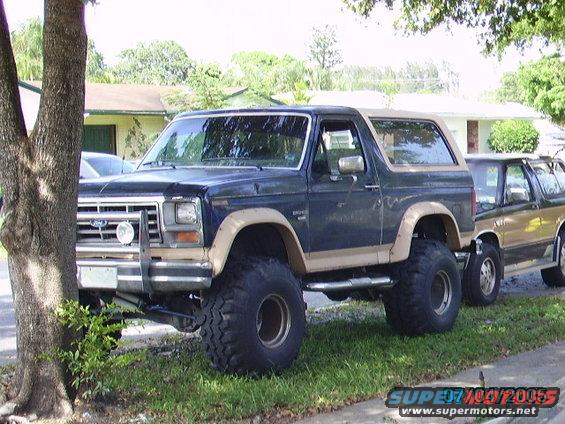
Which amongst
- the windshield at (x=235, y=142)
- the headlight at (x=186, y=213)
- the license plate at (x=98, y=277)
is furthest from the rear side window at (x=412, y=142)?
the license plate at (x=98, y=277)

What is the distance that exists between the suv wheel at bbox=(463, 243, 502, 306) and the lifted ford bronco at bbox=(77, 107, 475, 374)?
1.05 metres

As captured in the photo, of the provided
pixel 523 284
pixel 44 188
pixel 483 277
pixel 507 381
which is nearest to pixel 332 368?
pixel 507 381

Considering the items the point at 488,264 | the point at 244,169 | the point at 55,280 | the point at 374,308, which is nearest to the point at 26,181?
the point at 55,280

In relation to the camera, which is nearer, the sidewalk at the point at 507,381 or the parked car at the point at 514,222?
the sidewalk at the point at 507,381

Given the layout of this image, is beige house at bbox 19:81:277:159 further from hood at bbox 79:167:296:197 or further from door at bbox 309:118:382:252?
hood at bbox 79:167:296:197

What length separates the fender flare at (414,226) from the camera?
8414mm

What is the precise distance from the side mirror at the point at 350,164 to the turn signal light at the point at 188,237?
170 centimetres

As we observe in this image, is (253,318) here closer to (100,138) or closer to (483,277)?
(483,277)

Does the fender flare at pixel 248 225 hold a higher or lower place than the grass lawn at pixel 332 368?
higher

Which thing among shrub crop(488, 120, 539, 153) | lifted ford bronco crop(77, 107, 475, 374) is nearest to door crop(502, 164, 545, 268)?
lifted ford bronco crop(77, 107, 475, 374)

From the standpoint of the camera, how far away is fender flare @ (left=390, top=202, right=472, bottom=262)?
841cm

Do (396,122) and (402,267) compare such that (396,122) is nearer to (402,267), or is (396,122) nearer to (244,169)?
(402,267)

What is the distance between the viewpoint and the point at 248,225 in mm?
6844

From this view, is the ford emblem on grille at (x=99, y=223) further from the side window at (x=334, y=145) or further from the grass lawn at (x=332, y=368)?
the side window at (x=334, y=145)
